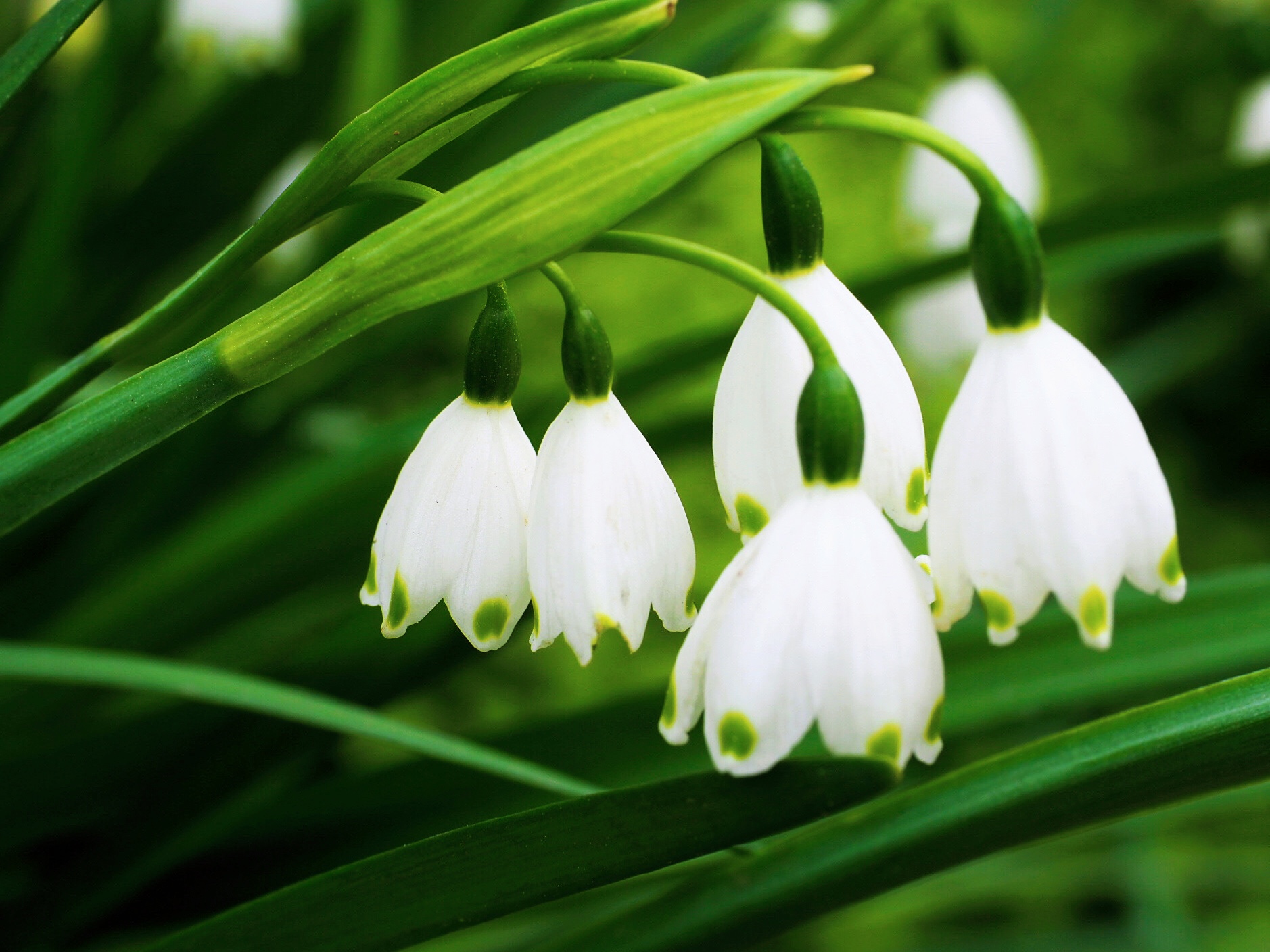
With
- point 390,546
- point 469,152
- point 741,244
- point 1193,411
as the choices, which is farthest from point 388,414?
point 1193,411

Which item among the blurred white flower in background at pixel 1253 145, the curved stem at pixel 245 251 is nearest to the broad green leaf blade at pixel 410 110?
the curved stem at pixel 245 251

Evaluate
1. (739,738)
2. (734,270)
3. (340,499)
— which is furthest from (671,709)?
(340,499)

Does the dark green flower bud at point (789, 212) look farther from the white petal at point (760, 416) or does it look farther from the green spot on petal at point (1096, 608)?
the green spot on petal at point (1096, 608)

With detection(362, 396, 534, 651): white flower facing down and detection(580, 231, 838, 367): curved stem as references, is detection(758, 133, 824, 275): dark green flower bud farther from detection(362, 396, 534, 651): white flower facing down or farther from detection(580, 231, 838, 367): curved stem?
detection(362, 396, 534, 651): white flower facing down

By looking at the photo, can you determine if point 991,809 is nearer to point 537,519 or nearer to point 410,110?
point 537,519

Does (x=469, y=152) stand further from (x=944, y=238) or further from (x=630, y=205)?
(x=630, y=205)

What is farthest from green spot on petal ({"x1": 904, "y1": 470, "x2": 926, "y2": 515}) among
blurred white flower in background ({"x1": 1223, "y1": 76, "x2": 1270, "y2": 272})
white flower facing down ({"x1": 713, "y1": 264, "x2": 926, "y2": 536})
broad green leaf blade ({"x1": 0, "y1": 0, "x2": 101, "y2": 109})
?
blurred white flower in background ({"x1": 1223, "y1": 76, "x2": 1270, "y2": 272})
